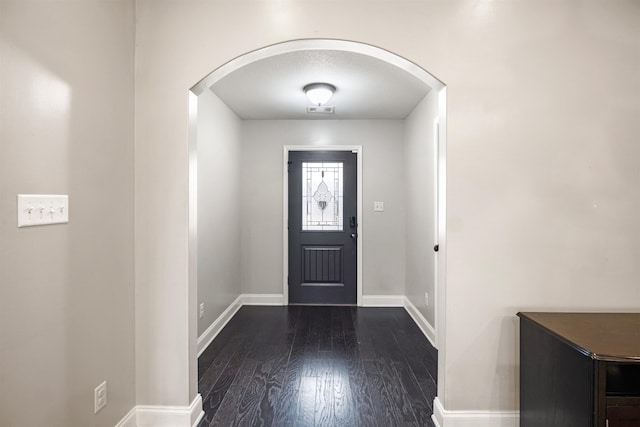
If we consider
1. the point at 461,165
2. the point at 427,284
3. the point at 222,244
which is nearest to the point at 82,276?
the point at 461,165

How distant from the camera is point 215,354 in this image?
295 cm

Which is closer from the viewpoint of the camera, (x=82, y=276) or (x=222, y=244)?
(x=82, y=276)

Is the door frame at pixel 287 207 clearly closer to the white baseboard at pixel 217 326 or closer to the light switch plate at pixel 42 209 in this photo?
the white baseboard at pixel 217 326

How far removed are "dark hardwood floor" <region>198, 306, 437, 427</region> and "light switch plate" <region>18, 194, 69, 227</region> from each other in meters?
1.40

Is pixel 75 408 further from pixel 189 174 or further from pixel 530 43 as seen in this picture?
pixel 530 43

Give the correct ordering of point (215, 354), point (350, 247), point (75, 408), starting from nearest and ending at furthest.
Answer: point (75, 408) → point (215, 354) → point (350, 247)

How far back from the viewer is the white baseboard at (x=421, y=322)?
321cm

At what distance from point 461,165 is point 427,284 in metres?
1.83

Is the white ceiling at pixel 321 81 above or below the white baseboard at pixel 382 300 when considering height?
above

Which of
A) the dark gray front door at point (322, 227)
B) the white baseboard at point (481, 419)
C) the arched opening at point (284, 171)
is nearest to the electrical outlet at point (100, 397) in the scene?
the arched opening at point (284, 171)

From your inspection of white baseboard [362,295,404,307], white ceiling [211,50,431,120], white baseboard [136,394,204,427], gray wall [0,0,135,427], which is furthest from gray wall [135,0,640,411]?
white baseboard [362,295,404,307]

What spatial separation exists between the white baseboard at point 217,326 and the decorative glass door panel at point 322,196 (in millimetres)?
1261

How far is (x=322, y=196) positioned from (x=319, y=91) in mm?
1587

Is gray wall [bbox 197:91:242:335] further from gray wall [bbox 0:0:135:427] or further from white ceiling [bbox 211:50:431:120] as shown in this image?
gray wall [bbox 0:0:135:427]
